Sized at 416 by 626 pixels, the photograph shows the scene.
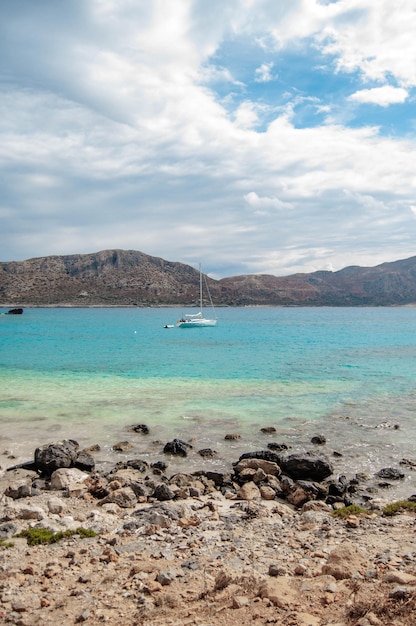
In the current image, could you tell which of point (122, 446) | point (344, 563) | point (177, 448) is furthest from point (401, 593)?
point (122, 446)

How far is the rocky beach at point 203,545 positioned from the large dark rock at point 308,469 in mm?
31

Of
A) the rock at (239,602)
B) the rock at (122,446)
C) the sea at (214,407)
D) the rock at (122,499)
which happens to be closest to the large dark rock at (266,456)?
the sea at (214,407)

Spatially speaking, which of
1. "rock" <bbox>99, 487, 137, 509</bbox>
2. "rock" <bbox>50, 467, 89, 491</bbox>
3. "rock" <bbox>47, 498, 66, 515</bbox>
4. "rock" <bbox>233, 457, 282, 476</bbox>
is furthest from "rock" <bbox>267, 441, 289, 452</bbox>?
"rock" <bbox>47, 498, 66, 515</bbox>

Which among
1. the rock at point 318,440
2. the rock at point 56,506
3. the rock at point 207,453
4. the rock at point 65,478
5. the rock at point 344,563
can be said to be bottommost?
the rock at point 318,440

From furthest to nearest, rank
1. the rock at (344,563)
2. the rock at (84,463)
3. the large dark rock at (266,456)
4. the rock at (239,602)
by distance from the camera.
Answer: the large dark rock at (266,456) → the rock at (84,463) → the rock at (344,563) → the rock at (239,602)

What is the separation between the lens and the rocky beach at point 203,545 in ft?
18.5

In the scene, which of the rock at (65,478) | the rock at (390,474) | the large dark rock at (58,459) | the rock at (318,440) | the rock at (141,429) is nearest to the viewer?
the rock at (65,478)

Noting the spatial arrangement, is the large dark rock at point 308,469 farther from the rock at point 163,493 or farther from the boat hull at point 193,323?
the boat hull at point 193,323

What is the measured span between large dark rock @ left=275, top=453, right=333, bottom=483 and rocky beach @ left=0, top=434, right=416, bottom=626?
3cm

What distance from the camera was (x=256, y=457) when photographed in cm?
1409

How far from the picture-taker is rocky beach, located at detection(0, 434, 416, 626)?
18.5ft

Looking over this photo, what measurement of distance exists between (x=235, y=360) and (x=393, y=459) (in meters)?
28.4

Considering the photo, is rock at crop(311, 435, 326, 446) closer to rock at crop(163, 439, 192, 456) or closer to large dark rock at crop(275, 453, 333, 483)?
large dark rock at crop(275, 453, 333, 483)

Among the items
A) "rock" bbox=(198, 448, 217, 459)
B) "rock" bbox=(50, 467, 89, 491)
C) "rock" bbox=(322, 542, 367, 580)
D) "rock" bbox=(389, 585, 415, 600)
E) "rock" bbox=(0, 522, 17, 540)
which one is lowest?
"rock" bbox=(198, 448, 217, 459)
